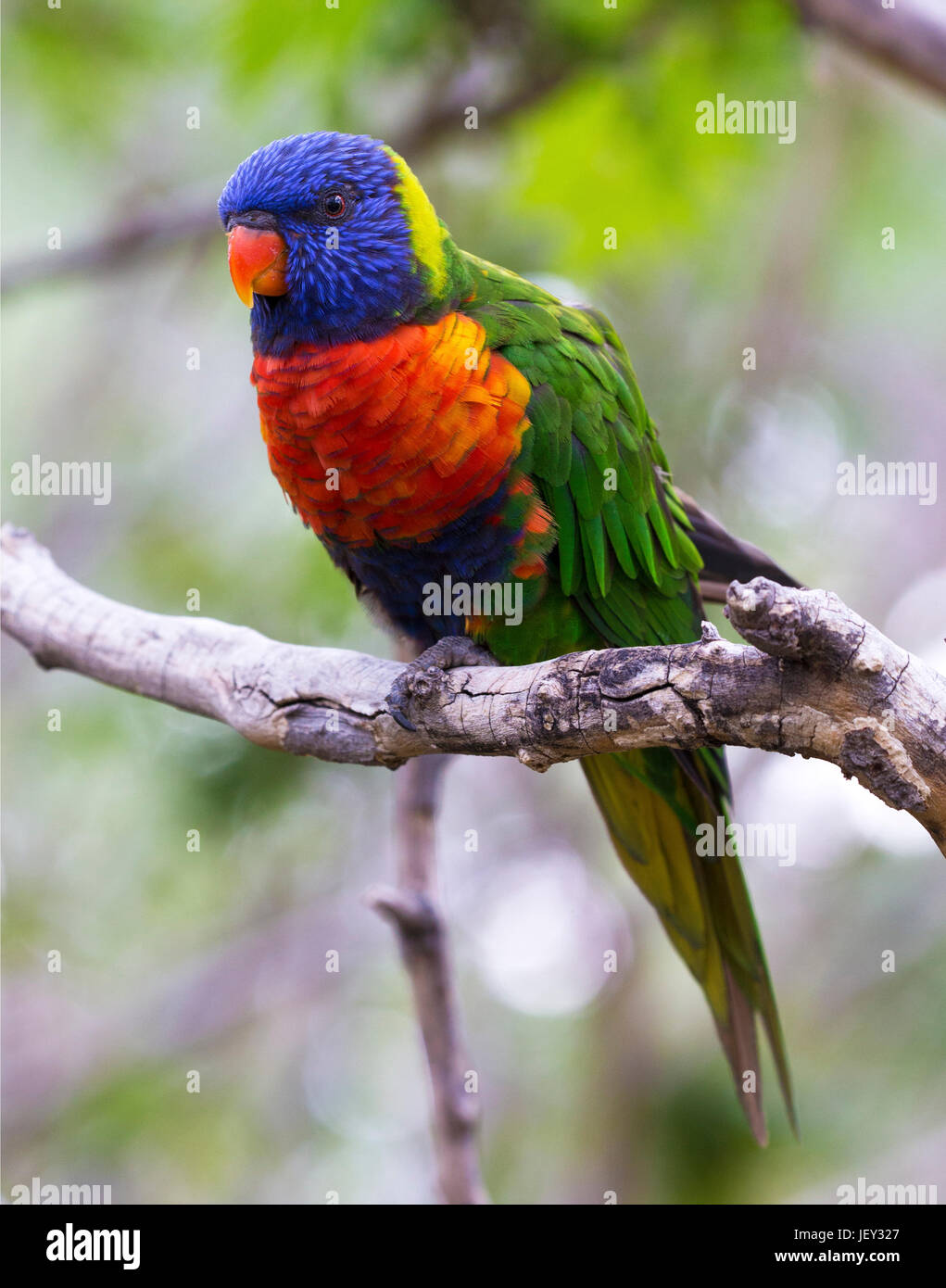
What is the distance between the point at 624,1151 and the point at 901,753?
3871mm

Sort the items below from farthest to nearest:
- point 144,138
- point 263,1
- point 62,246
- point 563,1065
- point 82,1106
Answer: point 563,1065 → point 144,138 → point 82,1106 → point 62,246 → point 263,1

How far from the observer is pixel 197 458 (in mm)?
6270

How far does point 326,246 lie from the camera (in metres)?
2.90

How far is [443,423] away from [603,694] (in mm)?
921

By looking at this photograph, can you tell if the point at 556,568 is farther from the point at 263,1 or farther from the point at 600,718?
the point at 263,1

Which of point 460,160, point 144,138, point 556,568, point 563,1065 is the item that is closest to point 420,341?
point 556,568

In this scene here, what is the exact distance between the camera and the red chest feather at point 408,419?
9.09 ft

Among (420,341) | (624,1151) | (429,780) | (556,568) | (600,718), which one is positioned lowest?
(624,1151)
